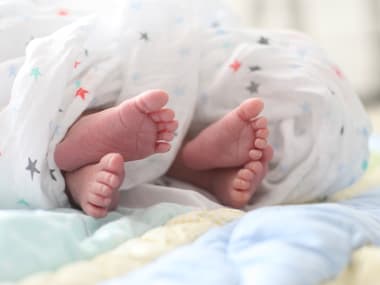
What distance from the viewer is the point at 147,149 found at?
2.60 ft

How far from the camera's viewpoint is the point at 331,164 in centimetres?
98

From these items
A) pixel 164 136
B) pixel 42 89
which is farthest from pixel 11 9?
pixel 164 136

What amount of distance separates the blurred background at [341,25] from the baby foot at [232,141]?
4.58ft

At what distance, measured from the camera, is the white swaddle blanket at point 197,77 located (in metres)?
0.88

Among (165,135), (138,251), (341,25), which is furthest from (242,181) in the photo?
(341,25)

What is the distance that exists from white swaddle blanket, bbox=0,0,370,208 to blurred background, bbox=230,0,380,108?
1.21 m

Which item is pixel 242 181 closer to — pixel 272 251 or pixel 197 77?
pixel 197 77

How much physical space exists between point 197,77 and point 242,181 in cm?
17

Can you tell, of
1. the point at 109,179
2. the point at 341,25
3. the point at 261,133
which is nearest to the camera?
the point at 109,179

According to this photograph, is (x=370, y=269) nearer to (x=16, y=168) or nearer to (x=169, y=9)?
(x=16, y=168)

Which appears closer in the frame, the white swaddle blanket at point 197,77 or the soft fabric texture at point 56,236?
the soft fabric texture at point 56,236

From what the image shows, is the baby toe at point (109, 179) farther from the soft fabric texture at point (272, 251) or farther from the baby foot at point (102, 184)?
the soft fabric texture at point (272, 251)

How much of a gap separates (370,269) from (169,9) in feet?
1.78

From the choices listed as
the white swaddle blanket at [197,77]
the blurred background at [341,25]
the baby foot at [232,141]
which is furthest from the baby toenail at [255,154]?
the blurred background at [341,25]
